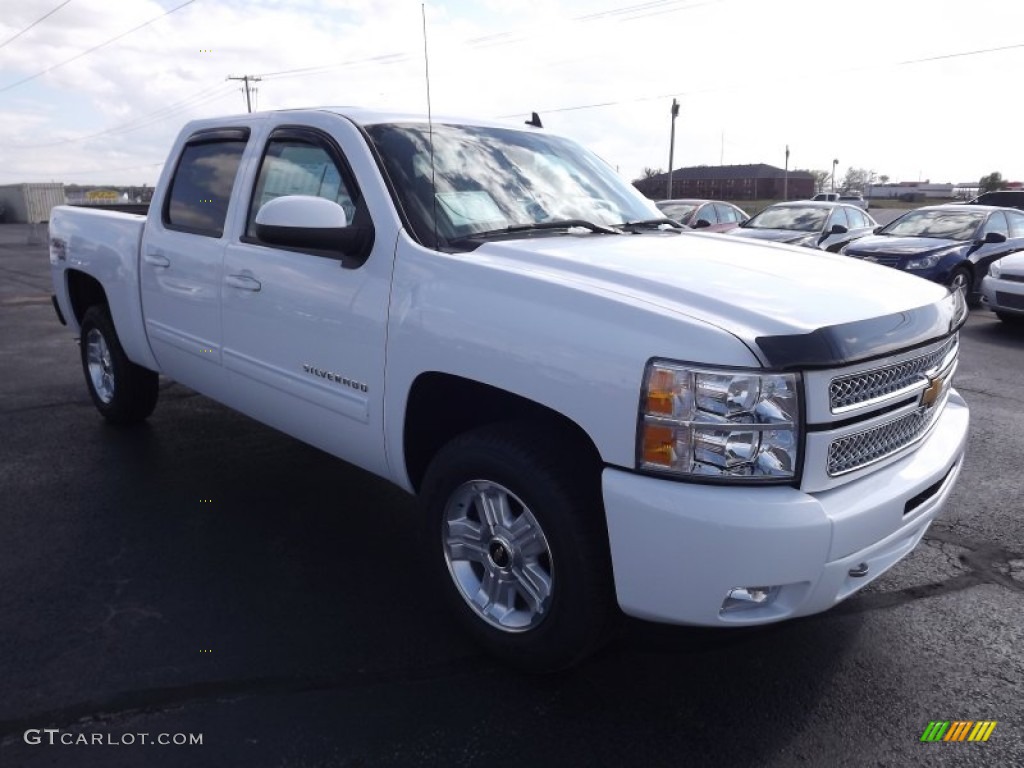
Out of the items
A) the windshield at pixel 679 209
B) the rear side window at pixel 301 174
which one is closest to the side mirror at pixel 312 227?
the rear side window at pixel 301 174

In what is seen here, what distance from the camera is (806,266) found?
10.3 feet

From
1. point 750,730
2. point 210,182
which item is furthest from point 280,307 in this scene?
point 750,730

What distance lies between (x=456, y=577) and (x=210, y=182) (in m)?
2.66

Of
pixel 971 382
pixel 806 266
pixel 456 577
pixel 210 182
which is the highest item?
pixel 210 182

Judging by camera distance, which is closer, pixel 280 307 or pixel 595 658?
pixel 595 658

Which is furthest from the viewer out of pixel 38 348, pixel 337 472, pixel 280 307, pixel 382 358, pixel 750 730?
pixel 38 348

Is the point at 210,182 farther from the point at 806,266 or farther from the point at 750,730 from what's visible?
the point at 750,730

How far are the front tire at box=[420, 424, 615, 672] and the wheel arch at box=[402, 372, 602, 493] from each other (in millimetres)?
88

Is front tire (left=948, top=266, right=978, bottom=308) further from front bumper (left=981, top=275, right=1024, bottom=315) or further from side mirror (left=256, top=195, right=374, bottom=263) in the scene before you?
side mirror (left=256, top=195, right=374, bottom=263)

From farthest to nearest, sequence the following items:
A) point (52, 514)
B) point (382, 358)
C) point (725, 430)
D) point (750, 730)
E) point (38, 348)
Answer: point (38, 348) → point (52, 514) → point (382, 358) → point (750, 730) → point (725, 430)

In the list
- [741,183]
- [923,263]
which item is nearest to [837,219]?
[923,263]

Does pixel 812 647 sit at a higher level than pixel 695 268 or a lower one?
lower

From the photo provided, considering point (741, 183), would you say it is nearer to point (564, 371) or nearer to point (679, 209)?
point (679, 209)

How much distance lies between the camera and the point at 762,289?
8.79 feet
